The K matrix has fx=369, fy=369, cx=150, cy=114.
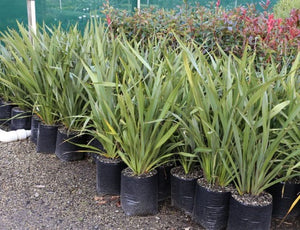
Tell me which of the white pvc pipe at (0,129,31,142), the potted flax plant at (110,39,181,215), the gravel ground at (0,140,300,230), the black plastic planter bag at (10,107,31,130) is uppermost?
the potted flax plant at (110,39,181,215)

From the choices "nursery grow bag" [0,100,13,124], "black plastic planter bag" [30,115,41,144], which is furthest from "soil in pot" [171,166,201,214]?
"nursery grow bag" [0,100,13,124]

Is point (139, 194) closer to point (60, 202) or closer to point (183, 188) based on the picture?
point (183, 188)

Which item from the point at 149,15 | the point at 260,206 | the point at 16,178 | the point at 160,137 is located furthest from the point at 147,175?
the point at 149,15

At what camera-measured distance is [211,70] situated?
6.43 ft

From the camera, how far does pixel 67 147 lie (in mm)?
2717

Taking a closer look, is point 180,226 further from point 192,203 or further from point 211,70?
point 211,70

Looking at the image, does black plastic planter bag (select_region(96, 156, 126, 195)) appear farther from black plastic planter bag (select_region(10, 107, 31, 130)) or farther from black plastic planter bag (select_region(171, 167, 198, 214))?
black plastic planter bag (select_region(10, 107, 31, 130))

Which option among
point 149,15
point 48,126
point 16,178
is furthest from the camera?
point 149,15

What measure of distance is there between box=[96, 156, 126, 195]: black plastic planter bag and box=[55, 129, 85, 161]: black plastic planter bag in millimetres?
499

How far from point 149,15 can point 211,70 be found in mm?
2379

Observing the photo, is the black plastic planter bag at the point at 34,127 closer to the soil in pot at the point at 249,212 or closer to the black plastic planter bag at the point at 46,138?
the black plastic planter bag at the point at 46,138

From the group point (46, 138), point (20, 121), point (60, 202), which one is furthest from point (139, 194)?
point (20, 121)

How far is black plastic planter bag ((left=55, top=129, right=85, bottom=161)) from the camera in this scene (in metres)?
2.69

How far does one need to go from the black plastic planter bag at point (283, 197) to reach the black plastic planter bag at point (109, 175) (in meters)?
0.86
